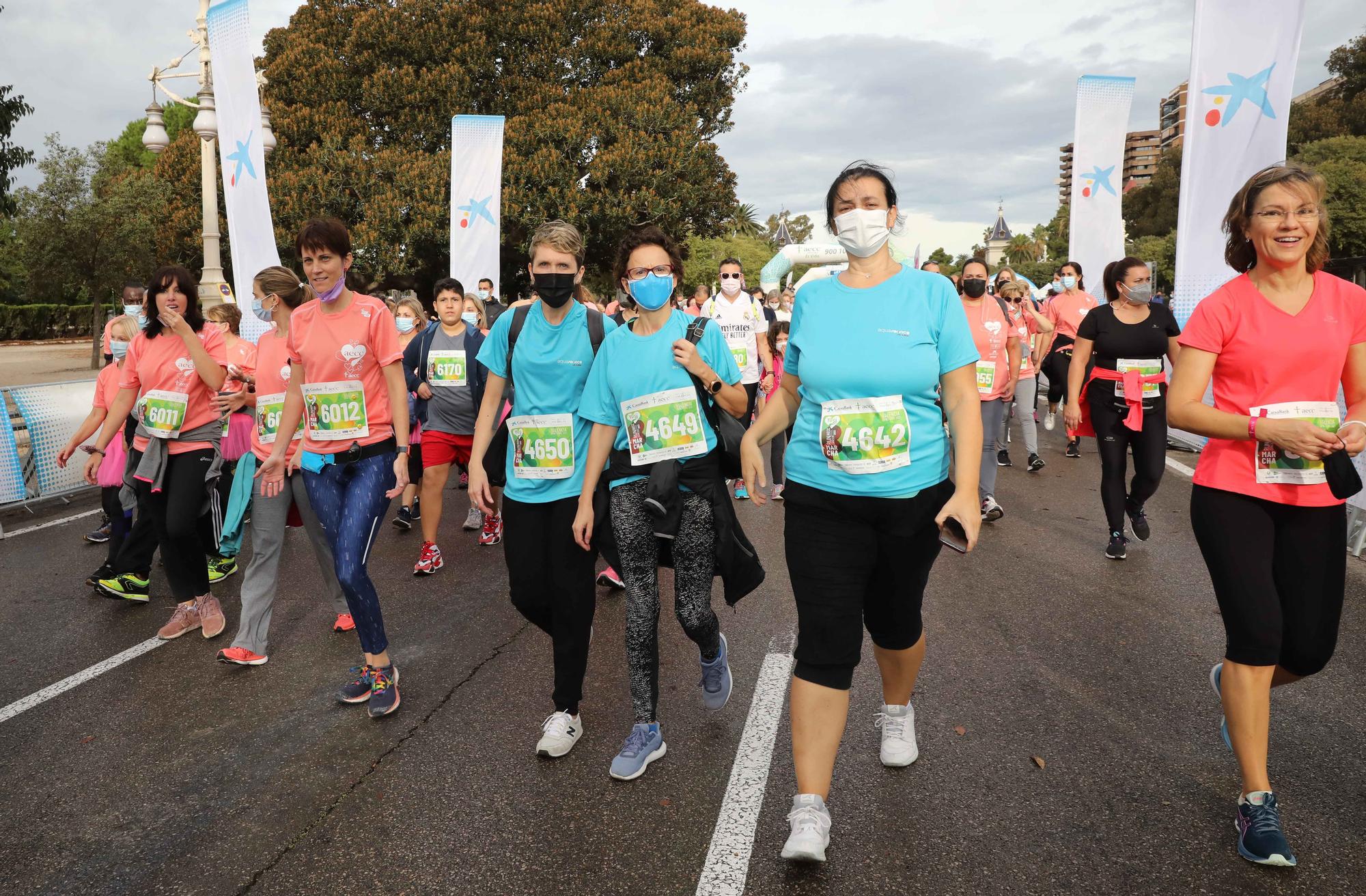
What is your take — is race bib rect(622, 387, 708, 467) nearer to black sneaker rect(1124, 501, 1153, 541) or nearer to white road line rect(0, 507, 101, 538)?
black sneaker rect(1124, 501, 1153, 541)

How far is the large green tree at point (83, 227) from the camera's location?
27578 millimetres

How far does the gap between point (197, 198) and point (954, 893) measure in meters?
34.8

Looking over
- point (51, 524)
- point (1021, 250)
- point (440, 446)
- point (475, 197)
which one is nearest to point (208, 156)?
point (475, 197)

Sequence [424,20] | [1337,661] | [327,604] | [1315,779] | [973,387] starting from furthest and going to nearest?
1. [424,20]
2. [327,604]
3. [1337,661]
4. [1315,779]
5. [973,387]

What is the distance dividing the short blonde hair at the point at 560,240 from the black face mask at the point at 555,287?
10cm

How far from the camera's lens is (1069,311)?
10305mm

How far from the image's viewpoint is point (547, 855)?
2912mm

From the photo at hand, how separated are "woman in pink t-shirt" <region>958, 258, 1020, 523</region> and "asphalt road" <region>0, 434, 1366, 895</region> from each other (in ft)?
6.24

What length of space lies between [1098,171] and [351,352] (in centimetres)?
1190

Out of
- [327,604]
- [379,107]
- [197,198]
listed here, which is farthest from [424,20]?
[327,604]

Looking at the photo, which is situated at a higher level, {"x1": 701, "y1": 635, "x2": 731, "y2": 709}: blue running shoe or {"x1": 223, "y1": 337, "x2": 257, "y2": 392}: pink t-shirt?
{"x1": 223, "y1": 337, "x2": 257, "y2": 392}: pink t-shirt

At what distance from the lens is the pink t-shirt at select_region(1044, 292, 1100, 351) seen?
10266 mm

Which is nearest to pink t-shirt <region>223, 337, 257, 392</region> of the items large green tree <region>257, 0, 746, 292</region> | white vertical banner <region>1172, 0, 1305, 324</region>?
white vertical banner <region>1172, 0, 1305, 324</region>

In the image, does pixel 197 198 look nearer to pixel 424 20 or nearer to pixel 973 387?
pixel 424 20
